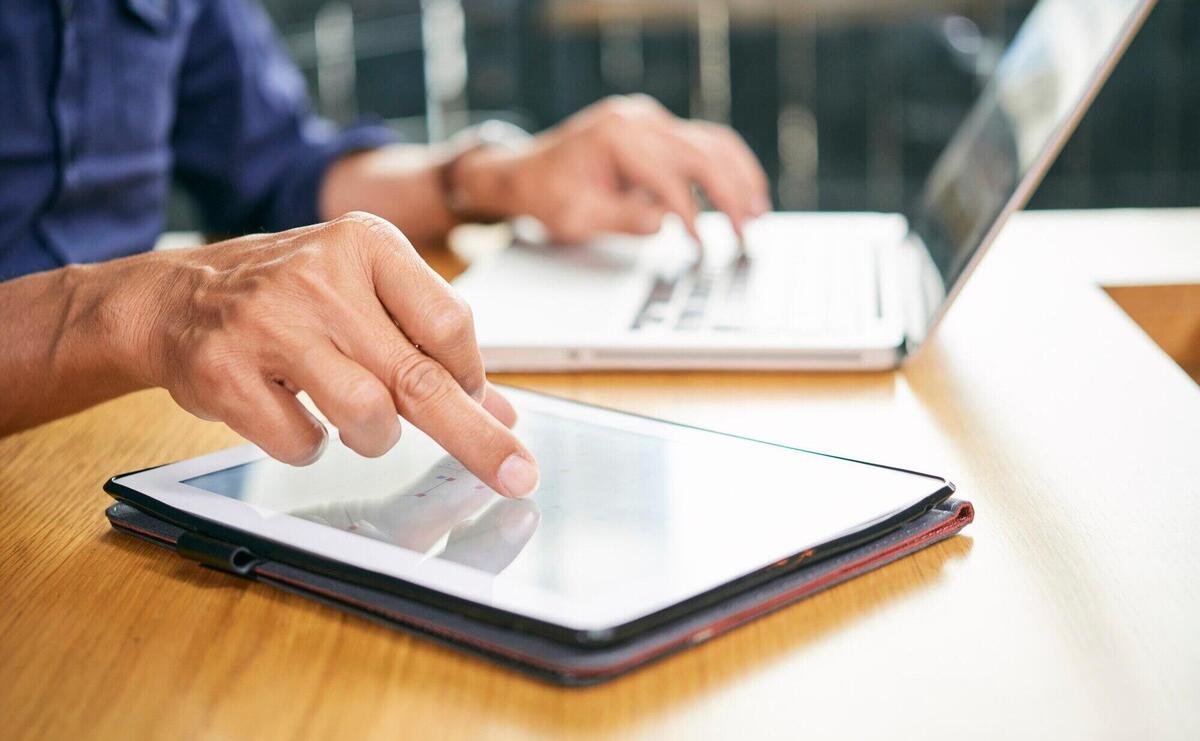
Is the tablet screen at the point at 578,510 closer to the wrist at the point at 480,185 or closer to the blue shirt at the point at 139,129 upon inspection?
the blue shirt at the point at 139,129

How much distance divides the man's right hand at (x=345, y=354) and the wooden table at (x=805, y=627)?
2.8 inches

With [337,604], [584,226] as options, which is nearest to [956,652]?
[337,604]

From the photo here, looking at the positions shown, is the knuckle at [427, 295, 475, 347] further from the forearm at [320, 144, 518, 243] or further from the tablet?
the forearm at [320, 144, 518, 243]

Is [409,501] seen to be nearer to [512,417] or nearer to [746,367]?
Result: [512,417]

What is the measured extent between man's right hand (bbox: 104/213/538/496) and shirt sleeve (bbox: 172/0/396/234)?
2.35ft

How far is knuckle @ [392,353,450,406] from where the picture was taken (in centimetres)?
46

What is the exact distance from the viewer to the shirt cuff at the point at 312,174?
1175 mm

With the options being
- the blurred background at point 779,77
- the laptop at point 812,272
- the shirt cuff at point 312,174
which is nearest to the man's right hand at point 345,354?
the laptop at point 812,272

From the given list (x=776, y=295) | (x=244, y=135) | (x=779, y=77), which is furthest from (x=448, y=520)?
(x=779, y=77)

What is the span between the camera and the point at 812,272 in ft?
2.84

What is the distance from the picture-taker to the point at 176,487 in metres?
0.47

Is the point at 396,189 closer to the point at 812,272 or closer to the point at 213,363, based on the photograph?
the point at 812,272

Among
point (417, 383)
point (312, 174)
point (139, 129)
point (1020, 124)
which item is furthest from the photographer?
point (312, 174)

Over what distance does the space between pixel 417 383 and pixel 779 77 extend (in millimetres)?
3016
